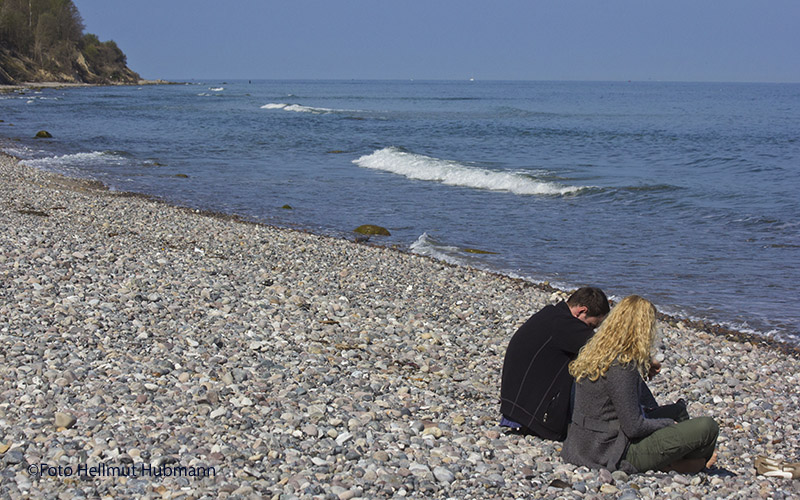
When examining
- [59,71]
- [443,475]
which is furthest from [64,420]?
[59,71]

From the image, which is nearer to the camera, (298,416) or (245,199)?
(298,416)

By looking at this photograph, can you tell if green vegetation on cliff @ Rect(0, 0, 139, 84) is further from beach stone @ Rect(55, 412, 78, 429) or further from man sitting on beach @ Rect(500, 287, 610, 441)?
man sitting on beach @ Rect(500, 287, 610, 441)

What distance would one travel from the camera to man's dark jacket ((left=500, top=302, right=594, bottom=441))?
17.7ft

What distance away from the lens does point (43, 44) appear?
119 meters

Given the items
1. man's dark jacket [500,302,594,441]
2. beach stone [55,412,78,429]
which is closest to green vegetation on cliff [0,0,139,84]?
beach stone [55,412,78,429]

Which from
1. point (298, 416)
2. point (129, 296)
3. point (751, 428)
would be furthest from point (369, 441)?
point (129, 296)

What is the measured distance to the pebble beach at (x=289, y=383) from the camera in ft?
15.5

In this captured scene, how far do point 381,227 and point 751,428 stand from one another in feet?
35.7

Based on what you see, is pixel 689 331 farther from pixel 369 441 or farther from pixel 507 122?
pixel 507 122

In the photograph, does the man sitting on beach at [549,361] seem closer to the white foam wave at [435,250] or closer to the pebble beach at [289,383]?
the pebble beach at [289,383]

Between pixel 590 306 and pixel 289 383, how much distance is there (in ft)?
8.79

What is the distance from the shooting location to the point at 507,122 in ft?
187

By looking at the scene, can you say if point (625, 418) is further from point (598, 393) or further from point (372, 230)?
point (372, 230)

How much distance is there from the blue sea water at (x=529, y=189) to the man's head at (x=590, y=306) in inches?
220
